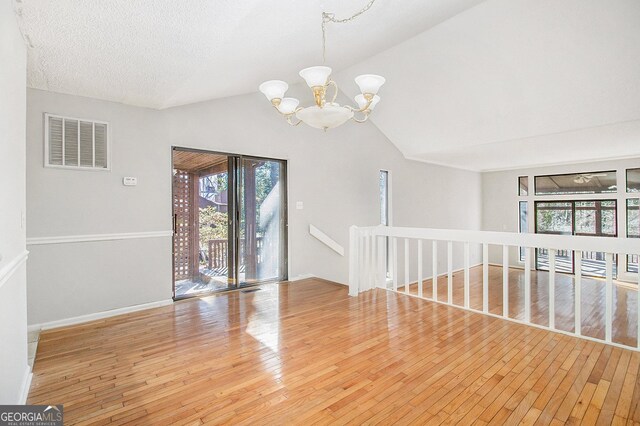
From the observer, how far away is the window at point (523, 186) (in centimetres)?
870

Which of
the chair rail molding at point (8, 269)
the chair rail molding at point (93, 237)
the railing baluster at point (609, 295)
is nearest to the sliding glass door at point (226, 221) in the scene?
the chair rail molding at point (93, 237)

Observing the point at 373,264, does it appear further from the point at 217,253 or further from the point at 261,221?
the point at 217,253

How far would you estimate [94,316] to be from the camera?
339 centimetres

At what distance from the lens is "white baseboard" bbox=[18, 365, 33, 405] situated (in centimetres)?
193

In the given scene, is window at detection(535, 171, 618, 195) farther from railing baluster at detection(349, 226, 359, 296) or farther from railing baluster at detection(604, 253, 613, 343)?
railing baluster at detection(349, 226, 359, 296)

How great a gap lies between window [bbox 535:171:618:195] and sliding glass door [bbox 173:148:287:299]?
732 centimetres

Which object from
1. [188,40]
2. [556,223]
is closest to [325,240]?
[188,40]

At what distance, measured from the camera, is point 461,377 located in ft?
7.17

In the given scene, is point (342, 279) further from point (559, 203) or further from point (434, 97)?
point (559, 203)

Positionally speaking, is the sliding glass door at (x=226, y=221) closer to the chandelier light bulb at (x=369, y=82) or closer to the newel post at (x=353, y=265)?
the newel post at (x=353, y=265)

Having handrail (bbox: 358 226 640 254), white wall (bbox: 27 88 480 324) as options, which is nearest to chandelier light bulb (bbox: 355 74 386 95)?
handrail (bbox: 358 226 640 254)

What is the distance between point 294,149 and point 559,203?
728 cm

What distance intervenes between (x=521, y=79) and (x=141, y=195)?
502cm

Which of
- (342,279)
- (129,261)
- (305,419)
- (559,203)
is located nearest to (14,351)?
(305,419)
